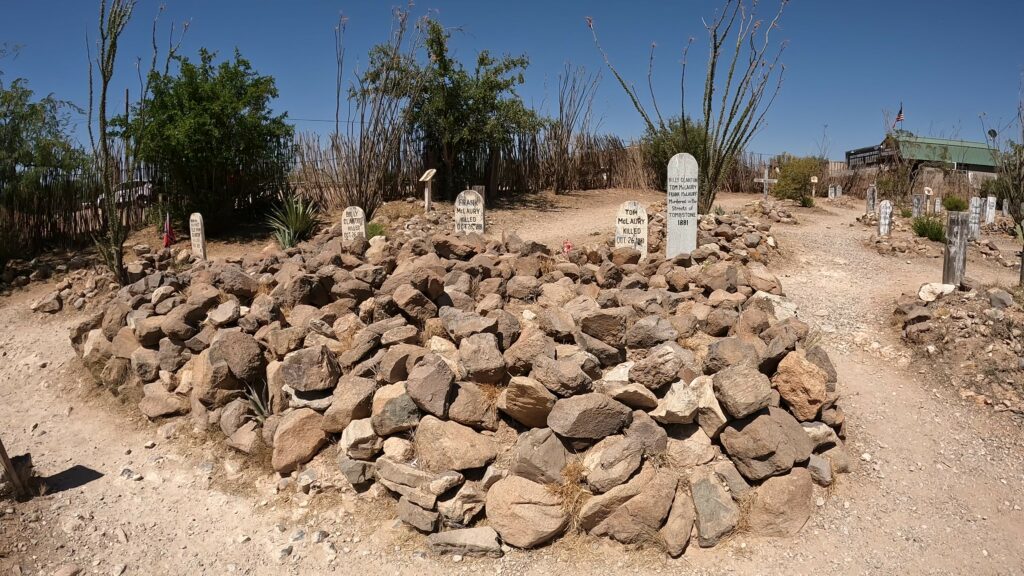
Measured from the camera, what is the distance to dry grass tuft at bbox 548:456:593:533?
3.22 metres

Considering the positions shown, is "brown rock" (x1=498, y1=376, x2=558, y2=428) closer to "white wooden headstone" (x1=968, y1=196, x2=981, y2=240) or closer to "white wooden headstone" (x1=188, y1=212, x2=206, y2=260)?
"white wooden headstone" (x1=188, y1=212, x2=206, y2=260)

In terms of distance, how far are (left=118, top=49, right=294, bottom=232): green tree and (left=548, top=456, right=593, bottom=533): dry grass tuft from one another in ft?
32.9

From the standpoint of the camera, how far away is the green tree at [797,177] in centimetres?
1898

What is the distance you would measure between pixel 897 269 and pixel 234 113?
10.8 m

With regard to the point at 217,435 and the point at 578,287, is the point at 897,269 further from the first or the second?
the point at 217,435

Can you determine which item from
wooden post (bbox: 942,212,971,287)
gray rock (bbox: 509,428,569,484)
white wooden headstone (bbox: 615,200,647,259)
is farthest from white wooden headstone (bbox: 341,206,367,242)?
wooden post (bbox: 942,212,971,287)

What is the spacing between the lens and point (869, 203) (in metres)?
14.9

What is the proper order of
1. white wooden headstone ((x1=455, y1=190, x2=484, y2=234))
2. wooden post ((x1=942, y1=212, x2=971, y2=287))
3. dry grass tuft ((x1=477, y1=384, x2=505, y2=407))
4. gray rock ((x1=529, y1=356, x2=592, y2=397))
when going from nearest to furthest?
gray rock ((x1=529, y1=356, x2=592, y2=397)), dry grass tuft ((x1=477, y1=384, x2=505, y2=407)), wooden post ((x1=942, y1=212, x2=971, y2=287)), white wooden headstone ((x1=455, y1=190, x2=484, y2=234))

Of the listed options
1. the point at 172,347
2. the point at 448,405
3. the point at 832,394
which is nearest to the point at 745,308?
the point at 832,394

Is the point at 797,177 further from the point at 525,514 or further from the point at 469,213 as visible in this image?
the point at 525,514

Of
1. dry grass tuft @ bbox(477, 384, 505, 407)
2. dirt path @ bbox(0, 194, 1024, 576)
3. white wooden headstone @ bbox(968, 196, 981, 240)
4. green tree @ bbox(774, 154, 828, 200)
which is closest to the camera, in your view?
dirt path @ bbox(0, 194, 1024, 576)

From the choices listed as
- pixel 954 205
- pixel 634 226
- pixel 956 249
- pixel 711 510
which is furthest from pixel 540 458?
pixel 954 205

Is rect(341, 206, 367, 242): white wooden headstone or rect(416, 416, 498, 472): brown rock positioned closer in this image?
rect(416, 416, 498, 472): brown rock

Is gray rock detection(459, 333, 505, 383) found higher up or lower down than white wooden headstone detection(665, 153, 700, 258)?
lower down
